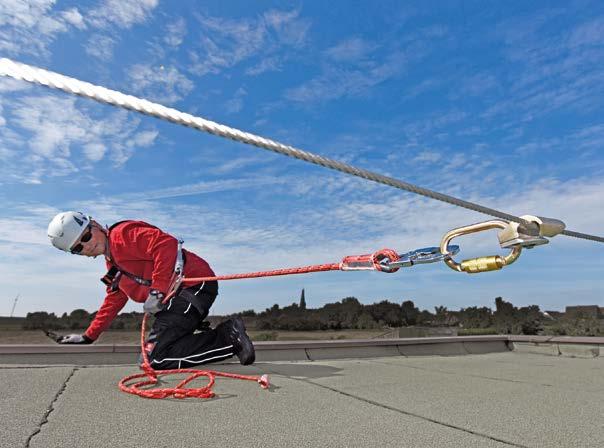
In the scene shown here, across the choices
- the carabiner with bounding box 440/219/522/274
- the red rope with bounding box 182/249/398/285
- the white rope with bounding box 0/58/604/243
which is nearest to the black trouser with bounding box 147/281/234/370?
the red rope with bounding box 182/249/398/285

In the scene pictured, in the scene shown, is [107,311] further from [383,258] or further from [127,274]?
[383,258]

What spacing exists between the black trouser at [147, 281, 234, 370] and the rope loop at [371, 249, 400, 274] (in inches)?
73.6

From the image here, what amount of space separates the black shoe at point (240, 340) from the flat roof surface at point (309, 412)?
0.19 m

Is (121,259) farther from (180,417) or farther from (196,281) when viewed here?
(180,417)

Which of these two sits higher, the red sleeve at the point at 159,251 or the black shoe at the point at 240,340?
the red sleeve at the point at 159,251

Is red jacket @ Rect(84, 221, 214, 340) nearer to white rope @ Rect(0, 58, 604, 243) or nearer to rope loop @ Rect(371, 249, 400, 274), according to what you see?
rope loop @ Rect(371, 249, 400, 274)

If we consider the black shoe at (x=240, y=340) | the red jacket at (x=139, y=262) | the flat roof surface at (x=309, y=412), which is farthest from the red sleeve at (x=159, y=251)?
the flat roof surface at (x=309, y=412)

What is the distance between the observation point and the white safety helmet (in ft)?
10.1

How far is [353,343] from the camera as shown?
521cm

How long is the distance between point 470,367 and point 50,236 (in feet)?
Result: 13.3

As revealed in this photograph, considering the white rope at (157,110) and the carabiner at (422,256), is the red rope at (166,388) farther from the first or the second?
the white rope at (157,110)

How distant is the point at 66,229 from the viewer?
3096 millimetres

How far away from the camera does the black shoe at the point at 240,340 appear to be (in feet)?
10.6

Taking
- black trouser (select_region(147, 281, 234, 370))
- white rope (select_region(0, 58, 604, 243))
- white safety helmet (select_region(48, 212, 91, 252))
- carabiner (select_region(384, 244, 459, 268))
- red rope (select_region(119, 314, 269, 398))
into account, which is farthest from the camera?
black trouser (select_region(147, 281, 234, 370))
